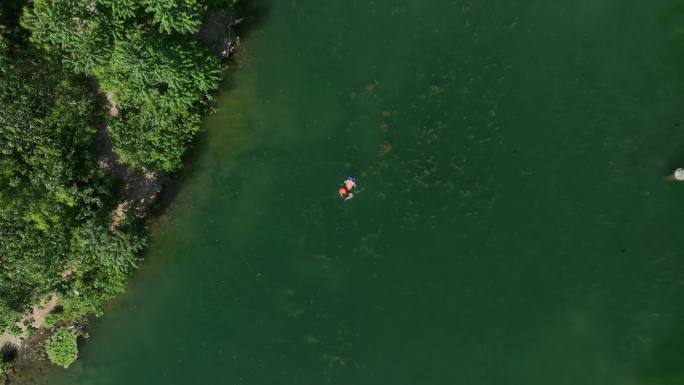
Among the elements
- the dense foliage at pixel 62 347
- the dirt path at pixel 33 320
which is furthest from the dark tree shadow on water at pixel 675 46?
the dirt path at pixel 33 320

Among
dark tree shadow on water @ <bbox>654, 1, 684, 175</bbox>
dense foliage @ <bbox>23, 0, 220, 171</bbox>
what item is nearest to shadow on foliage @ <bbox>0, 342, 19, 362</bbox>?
dense foliage @ <bbox>23, 0, 220, 171</bbox>

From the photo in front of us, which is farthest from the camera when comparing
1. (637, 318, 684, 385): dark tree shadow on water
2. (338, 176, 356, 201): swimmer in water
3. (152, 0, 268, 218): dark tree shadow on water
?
(152, 0, 268, 218): dark tree shadow on water

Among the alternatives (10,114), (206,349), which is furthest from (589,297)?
(10,114)

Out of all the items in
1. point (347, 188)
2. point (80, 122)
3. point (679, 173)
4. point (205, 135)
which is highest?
point (205, 135)

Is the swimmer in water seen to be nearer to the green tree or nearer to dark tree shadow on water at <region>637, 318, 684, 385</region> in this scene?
the green tree

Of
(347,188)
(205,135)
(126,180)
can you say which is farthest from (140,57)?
(347,188)

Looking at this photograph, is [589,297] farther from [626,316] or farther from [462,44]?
[462,44]

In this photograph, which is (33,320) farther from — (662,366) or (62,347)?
(662,366)
